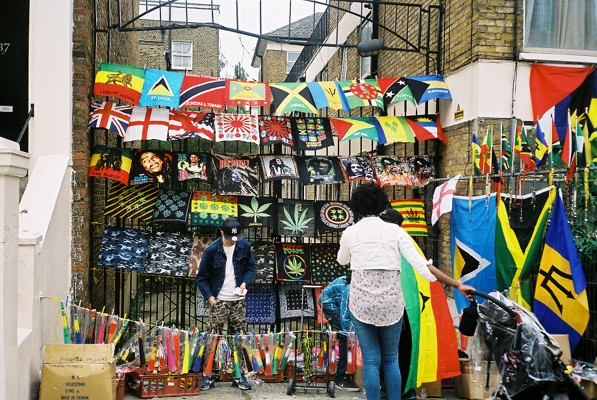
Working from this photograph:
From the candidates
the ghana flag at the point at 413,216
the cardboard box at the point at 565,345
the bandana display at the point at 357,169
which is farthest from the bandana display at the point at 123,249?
the cardboard box at the point at 565,345

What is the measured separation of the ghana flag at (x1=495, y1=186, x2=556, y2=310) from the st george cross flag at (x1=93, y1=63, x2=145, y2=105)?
4746 mm

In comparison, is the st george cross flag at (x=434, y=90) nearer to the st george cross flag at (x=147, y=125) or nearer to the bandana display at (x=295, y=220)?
the bandana display at (x=295, y=220)

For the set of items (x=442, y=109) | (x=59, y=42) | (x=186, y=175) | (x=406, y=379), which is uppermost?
(x=59, y=42)

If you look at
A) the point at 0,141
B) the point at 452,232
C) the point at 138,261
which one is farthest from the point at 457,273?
the point at 0,141

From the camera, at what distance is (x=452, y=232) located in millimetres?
7062

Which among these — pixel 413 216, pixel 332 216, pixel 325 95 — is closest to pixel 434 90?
pixel 325 95

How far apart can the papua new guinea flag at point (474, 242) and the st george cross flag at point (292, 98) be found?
7.85ft

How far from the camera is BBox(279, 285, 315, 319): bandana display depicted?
8.18m

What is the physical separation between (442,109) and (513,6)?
1.65 m

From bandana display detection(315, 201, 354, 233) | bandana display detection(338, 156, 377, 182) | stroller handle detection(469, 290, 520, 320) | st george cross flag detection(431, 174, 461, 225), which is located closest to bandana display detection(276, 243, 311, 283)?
bandana display detection(315, 201, 354, 233)

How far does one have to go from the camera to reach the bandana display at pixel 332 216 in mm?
8273

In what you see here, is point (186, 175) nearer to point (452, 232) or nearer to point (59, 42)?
point (59, 42)

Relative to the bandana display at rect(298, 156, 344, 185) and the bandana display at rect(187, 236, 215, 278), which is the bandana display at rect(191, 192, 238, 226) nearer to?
the bandana display at rect(187, 236, 215, 278)

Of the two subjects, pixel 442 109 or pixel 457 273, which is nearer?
pixel 457 273
